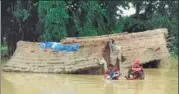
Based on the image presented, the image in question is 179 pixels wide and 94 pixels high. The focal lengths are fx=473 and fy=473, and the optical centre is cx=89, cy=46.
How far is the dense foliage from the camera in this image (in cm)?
2294

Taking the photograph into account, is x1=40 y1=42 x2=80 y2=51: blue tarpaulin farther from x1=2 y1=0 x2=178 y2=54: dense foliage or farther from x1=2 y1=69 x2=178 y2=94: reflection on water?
x1=2 y1=0 x2=178 y2=54: dense foliage

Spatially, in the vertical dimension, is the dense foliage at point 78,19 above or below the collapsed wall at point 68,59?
above

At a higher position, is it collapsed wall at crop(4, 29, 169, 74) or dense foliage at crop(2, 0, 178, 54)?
dense foliage at crop(2, 0, 178, 54)

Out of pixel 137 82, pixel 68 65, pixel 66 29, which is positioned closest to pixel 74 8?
pixel 66 29

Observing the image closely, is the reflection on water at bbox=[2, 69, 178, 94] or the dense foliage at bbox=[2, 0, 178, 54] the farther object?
the dense foliage at bbox=[2, 0, 178, 54]

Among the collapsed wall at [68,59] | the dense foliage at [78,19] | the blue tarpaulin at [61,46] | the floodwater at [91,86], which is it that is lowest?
the floodwater at [91,86]

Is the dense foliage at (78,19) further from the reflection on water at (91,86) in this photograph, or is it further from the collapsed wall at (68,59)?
the reflection on water at (91,86)

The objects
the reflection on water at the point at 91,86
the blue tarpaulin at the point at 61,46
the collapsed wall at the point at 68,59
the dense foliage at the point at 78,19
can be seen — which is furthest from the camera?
the dense foliage at the point at 78,19

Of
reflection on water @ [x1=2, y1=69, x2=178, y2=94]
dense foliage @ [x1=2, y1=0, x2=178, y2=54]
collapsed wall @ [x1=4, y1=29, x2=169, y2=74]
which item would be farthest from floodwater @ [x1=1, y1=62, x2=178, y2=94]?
dense foliage @ [x1=2, y1=0, x2=178, y2=54]

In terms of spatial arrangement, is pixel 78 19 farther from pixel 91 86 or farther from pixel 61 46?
pixel 91 86

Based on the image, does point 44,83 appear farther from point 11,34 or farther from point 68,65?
point 11,34

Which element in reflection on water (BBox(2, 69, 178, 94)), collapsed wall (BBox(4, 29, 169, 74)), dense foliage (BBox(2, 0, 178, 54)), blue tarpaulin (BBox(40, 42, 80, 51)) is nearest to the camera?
reflection on water (BBox(2, 69, 178, 94))

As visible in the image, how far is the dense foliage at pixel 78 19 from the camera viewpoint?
75.3 feet

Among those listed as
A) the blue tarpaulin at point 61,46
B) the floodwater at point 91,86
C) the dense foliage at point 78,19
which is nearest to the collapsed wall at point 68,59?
the blue tarpaulin at point 61,46
